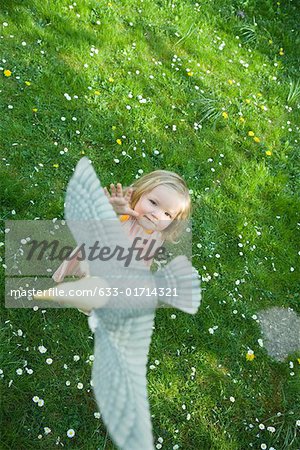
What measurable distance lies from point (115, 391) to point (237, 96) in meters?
4.56

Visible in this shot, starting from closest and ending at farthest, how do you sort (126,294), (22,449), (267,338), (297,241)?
(126,294), (22,449), (267,338), (297,241)

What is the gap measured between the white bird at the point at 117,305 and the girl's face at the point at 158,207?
0.87 ft

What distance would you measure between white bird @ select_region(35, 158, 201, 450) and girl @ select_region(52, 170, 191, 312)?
25 cm

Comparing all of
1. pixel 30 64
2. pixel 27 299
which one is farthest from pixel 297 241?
pixel 30 64

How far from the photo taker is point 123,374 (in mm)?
1976

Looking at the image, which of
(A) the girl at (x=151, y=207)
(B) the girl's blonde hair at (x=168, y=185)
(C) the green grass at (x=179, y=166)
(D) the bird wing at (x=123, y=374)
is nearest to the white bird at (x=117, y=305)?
(D) the bird wing at (x=123, y=374)

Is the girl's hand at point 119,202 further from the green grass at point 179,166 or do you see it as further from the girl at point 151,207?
the green grass at point 179,166

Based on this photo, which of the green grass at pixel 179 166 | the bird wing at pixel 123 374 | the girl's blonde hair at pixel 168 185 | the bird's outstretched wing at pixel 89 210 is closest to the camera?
the bird wing at pixel 123 374

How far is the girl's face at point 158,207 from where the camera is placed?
303cm

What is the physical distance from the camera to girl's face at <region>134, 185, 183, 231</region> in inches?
119

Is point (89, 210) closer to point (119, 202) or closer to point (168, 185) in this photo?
point (119, 202)

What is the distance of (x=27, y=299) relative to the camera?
3543 millimetres

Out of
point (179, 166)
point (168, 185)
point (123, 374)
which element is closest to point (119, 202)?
point (168, 185)

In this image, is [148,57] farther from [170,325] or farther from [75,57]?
[170,325]
